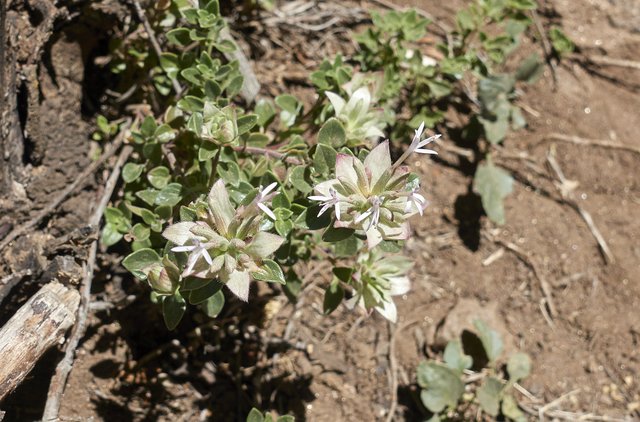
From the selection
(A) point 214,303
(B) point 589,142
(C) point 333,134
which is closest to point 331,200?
(C) point 333,134

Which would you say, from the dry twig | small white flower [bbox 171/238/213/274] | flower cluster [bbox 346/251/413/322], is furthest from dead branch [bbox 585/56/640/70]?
small white flower [bbox 171/238/213/274]

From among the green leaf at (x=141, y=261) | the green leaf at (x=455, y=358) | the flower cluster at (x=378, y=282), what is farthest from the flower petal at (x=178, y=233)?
the green leaf at (x=455, y=358)

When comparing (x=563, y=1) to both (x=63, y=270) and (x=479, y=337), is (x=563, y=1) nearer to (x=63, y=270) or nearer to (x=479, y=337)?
(x=479, y=337)

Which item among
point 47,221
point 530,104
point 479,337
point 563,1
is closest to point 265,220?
point 47,221

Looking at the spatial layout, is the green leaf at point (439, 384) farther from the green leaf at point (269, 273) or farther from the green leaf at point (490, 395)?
the green leaf at point (269, 273)

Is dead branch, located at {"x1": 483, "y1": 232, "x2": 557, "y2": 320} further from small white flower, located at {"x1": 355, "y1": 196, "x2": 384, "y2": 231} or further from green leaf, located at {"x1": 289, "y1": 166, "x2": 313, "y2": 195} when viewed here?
small white flower, located at {"x1": 355, "y1": 196, "x2": 384, "y2": 231}

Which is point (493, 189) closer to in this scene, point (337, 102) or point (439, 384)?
point (439, 384)
